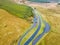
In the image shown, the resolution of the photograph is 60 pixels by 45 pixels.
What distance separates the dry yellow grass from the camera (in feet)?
13.0

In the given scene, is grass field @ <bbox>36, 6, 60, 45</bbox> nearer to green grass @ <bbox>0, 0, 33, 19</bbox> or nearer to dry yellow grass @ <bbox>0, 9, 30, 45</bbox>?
green grass @ <bbox>0, 0, 33, 19</bbox>

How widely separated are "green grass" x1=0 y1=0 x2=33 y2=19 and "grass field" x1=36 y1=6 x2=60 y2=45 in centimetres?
30

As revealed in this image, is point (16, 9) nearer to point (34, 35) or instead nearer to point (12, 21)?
point (12, 21)

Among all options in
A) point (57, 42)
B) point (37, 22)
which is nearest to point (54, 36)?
point (57, 42)

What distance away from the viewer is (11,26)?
13.5ft

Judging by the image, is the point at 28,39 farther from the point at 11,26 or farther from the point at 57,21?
the point at 57,21

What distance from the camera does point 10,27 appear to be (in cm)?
409

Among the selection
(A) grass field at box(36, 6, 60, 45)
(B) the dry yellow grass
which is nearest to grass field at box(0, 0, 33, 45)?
(B) the dry yellow grass

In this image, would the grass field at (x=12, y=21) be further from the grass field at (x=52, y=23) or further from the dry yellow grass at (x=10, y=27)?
the grass field at (x=52, y=23)

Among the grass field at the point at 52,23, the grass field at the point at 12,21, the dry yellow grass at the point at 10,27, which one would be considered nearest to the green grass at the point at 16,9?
the grass field at the point at 12,21

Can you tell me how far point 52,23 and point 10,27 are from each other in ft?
3.21

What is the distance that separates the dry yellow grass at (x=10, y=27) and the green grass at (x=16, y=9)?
109 mm

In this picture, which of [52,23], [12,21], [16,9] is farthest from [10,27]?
[52,23]

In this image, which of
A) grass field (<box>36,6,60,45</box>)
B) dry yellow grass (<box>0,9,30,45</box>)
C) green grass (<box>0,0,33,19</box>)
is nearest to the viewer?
grass field (<box>36,6,60,45</box>)
